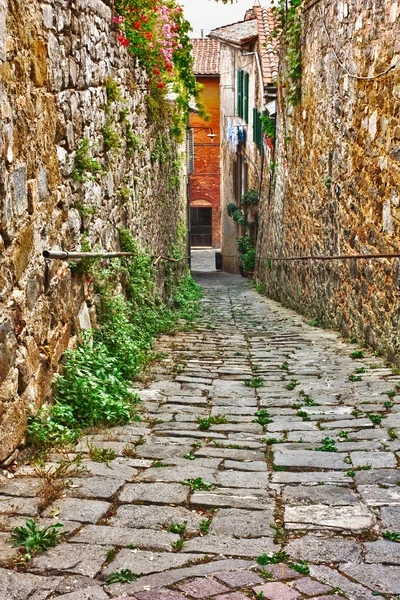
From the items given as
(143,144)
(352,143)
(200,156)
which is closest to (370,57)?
(352,143)

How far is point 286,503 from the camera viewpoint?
318 centimetres

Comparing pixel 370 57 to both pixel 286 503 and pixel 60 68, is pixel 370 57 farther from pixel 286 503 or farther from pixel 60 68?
pixel 286 503

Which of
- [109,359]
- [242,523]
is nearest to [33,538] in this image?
[242,523]

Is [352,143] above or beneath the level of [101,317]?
above

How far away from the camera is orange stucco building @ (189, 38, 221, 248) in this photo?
105 ft

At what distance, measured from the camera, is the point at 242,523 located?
2.95 meters

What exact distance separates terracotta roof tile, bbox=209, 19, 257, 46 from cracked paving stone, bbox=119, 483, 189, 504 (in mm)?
20971

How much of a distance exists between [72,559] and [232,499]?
0.92 metres

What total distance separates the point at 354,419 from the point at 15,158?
2.71 meters

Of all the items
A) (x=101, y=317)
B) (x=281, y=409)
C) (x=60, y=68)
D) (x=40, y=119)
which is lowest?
(x=281, y=409)

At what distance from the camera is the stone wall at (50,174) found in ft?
11.1

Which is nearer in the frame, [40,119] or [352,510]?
[352,510]

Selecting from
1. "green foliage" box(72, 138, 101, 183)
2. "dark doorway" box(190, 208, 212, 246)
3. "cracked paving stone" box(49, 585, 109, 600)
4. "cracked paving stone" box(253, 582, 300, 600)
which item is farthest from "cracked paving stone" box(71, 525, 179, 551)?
"dark doorway" box(190, 208, 212, 246)

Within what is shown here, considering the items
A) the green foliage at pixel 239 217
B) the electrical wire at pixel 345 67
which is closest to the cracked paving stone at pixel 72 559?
the electrical wire at pixel 345 67
